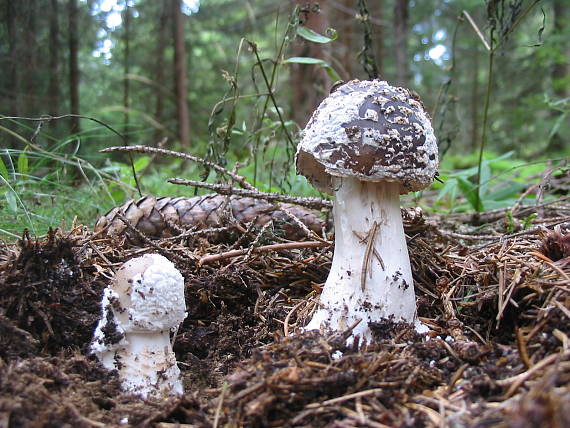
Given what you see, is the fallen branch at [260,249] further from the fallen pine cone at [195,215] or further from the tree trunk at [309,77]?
the tree trunk at [309,77]

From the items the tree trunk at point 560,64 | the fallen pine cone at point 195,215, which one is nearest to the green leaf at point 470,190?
the fallen pine cone at point 195,215

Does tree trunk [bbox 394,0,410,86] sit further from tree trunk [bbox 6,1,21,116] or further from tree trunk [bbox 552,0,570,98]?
tree trunk [bbox 6,1,21,116]

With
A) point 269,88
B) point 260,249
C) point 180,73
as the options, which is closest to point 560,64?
point 180,73

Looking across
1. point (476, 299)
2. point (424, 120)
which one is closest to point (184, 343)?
point (476, 299)

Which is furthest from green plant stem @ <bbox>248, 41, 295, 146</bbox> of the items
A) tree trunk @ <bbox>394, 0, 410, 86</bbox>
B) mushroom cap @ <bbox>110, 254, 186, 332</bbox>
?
tree trunk @ <bbox>394, 0, 410, 86</bbox>

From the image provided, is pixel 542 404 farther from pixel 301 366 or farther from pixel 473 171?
pixel 473 171

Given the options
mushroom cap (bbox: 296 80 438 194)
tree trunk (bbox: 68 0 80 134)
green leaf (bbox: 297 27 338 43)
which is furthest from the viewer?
tree trunk (bbox: 68 0 80 134)
